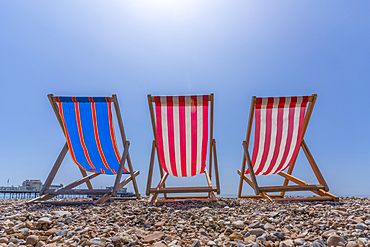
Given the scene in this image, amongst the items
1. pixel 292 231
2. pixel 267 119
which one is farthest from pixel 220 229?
pixel 267 119

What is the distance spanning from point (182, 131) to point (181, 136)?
3.7 inches

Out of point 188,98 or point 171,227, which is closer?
point 171,227

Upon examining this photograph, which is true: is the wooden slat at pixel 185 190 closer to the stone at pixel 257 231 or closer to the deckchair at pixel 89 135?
the deckchair at pixel 89 135

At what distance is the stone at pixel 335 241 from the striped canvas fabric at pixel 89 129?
349 centimetres

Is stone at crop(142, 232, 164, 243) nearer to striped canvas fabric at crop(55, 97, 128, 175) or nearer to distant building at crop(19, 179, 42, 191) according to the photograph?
striped canvas fabric at crop(55, 97, 128, 175)

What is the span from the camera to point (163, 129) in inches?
159

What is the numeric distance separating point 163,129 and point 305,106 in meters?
2.55

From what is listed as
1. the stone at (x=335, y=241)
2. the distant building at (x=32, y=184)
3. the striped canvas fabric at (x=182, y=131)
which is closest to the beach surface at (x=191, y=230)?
the stone at (x=335, y=241)

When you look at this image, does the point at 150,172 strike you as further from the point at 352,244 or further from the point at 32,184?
the point at 32,184

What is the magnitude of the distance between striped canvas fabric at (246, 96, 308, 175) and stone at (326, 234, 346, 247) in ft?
8.14

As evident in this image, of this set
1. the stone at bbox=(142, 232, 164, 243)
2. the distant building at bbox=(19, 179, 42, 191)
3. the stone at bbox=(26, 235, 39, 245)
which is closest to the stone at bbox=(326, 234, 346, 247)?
the stone at bbox=(142, 232, 164, 243)

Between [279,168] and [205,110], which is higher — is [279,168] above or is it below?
below

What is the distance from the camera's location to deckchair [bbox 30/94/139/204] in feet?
12.9

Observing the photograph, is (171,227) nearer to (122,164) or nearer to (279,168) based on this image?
(122,164)
